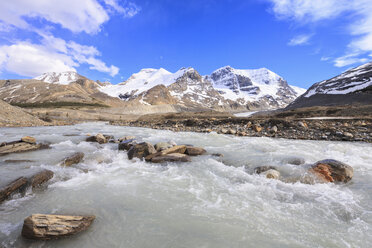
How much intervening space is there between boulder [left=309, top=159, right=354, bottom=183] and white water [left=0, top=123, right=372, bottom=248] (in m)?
0.31

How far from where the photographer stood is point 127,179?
23.4 ft

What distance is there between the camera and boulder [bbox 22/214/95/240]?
3.60m

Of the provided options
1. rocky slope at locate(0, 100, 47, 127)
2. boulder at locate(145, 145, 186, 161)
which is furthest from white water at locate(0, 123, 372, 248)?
rocky slope at locate(0, 100, 47, 127)

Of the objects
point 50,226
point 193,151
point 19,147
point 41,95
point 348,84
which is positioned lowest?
point 50,226

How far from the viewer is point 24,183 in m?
5.96

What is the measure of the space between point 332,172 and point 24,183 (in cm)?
1074

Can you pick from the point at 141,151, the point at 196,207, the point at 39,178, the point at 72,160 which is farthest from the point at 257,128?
the point at 39,178

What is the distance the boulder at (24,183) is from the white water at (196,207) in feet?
1.01

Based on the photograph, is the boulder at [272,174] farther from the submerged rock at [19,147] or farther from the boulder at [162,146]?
the submerged rock at [19,147]

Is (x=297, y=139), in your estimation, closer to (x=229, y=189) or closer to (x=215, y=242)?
(x=229, y=189)

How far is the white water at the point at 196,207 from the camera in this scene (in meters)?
3.81

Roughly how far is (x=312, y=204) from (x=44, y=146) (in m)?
14.4

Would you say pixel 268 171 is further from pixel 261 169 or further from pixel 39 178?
pixel 39 178

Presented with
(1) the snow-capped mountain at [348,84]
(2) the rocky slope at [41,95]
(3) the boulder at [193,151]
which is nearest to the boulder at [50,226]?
(3) the boulder at [193,151]
